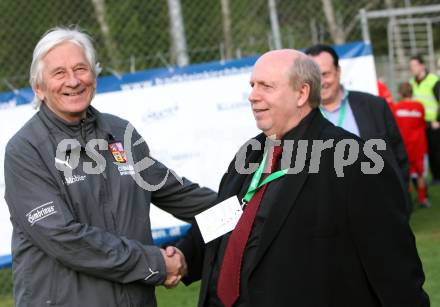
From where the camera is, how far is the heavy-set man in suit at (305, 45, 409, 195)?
6469mm

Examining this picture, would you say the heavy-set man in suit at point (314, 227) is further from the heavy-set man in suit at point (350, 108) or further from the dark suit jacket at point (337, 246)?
the heavy-set man in suit at point (350, 108)

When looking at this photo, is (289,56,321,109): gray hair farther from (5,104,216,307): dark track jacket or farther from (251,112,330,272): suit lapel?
(5,104,216,307): dark track jacket

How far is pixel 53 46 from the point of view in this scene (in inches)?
158

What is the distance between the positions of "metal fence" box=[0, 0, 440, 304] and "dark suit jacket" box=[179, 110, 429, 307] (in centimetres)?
486

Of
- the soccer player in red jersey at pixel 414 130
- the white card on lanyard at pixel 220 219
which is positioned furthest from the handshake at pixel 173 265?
the soccer player in red jersey at pixel 414 130

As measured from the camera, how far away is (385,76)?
17281mm

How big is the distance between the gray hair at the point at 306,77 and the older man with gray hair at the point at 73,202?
94 centimetres

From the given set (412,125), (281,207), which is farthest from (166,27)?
(281,207)

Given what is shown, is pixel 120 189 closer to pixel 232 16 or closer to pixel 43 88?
pixel 43 88

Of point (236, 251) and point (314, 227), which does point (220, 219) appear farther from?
point (314, 227)

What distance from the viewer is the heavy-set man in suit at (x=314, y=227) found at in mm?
3596

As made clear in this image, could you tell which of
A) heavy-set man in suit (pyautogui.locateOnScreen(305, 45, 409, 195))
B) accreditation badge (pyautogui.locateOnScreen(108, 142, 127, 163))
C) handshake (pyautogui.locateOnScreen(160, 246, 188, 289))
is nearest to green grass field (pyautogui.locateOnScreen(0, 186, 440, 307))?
heavy-set man in suit (pyautogui.locateOnScreen(305, 45, 409, 195))

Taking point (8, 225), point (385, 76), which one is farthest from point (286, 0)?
point (385, 76)

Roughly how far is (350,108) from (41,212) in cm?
336
